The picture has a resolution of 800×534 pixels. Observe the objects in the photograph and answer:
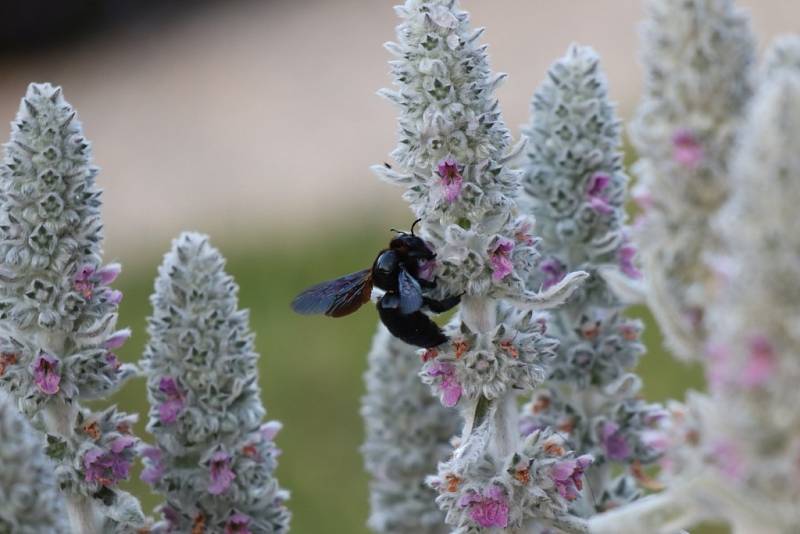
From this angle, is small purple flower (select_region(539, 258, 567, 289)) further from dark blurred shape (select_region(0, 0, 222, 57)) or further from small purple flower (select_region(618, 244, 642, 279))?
dark blurred shape (select_region(0, 0, 222, 57))

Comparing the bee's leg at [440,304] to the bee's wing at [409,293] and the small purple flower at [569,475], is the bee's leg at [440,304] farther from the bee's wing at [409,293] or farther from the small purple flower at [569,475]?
the small purple flower at [569,475]

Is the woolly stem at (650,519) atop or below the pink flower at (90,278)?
below

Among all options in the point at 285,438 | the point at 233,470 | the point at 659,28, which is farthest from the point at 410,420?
the point at 285,438

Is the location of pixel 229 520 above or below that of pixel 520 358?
below

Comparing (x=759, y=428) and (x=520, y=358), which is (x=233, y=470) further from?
(x=759, y=428)

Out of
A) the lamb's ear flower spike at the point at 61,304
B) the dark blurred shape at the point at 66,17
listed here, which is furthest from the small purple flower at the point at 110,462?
the dark blurred shape at the point at 66,17

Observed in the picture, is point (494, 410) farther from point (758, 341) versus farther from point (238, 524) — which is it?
point (758, 341)

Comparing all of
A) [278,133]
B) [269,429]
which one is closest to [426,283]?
[269,429]
